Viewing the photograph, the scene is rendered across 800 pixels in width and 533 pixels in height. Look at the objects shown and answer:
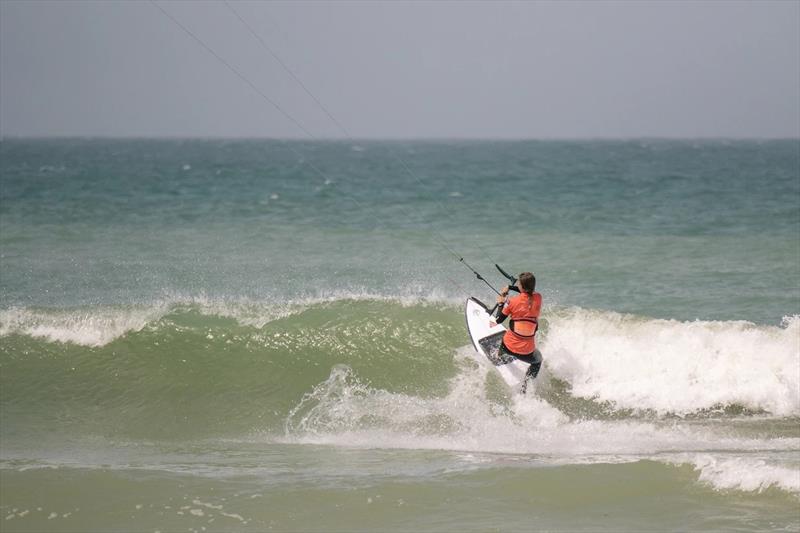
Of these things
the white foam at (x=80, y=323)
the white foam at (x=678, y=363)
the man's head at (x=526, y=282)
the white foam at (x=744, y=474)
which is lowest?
the white foam at (x=744, y=474)

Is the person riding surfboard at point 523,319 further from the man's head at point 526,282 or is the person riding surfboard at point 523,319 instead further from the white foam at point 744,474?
the white foam at point 744,474

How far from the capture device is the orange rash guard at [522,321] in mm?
10641

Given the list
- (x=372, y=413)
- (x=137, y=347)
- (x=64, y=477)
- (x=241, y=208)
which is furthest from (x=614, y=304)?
(x=241, y=208)

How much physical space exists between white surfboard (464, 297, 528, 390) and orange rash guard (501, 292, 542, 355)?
0.65 ft

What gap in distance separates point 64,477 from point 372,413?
3329 mm

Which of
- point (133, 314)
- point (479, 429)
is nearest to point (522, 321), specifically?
point (479, 429)

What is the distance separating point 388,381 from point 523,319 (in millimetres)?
2485

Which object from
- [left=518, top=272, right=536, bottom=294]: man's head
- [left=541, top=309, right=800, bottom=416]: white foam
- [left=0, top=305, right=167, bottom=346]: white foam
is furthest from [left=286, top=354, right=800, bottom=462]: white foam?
[left=0, top=305, right=167, bottom=346]: white foam

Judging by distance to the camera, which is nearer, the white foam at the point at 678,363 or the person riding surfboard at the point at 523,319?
the person riding surfboard at the point at 523,319

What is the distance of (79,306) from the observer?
15375mm

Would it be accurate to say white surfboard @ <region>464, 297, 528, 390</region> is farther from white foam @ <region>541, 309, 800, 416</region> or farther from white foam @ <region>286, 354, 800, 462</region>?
white foam @ <region>541, 309, 800, 416</region>

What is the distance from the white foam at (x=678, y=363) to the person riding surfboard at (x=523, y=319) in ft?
4.25

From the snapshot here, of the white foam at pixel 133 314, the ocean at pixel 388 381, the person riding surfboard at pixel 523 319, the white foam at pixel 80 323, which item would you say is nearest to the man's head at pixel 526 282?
the person riding surfboard at pixel 523 319

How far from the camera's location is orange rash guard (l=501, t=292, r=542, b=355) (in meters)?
10.6
